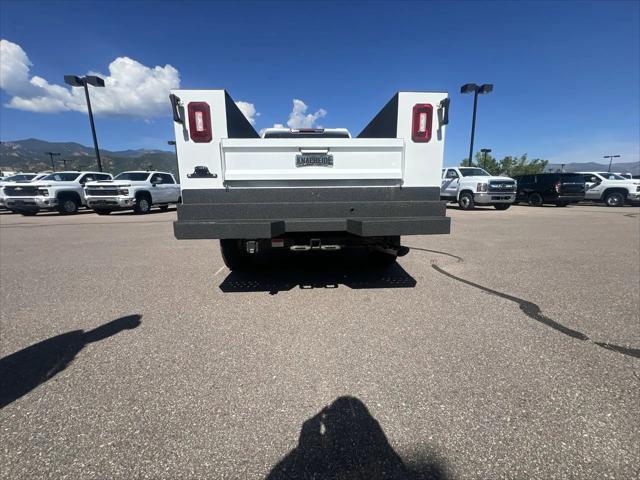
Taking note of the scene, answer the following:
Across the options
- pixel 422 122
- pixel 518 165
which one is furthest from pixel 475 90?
pixel 518 165

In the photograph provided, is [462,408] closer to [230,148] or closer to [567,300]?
[567,300]

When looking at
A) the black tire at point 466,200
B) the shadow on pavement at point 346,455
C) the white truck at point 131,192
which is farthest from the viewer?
the black tire at point 466,200

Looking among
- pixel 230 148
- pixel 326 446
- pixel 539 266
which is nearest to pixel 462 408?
pixel 326 446

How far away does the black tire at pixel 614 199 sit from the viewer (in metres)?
18.3

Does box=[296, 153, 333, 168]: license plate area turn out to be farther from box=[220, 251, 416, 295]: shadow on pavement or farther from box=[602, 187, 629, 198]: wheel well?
box=[602, 187, 629, 198]: wheel well

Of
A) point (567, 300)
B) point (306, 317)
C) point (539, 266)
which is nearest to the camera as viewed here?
point (306, 317)

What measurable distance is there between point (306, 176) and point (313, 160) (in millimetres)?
200

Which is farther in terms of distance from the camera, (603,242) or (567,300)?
(603,242)

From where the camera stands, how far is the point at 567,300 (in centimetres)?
369

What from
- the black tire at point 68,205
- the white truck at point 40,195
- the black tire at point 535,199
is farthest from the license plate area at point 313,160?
the black tire at point 535,199

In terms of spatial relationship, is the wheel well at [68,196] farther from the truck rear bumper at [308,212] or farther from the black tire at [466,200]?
the black tire at [466,200]

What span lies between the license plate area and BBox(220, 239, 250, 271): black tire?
5.06 ft

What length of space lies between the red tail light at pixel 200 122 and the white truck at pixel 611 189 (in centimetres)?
2182

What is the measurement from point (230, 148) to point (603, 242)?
28.2ft
